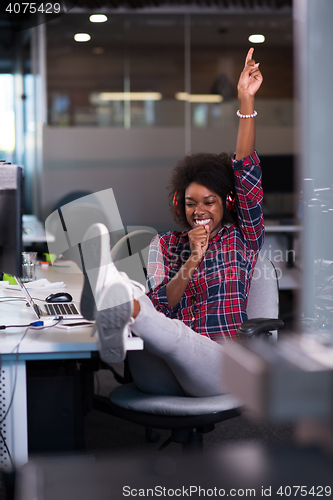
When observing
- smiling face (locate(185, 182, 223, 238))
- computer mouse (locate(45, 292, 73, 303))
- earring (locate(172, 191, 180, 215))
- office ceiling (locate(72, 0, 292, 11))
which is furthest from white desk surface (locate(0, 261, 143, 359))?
office ceiling (locate(72, 0, 292, 11))

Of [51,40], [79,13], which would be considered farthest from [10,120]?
[79,13]

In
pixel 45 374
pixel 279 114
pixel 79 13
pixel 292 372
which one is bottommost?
pixel 45 374

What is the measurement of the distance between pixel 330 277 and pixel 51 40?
23.7ft

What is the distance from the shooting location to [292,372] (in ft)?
1.70

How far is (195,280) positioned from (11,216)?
73 centimetres

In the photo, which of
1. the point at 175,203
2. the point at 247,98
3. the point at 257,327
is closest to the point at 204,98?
the point at 175,203

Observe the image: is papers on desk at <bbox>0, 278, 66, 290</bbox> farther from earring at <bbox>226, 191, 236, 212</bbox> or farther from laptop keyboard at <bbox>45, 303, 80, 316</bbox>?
earring at <bbox>226, 191, 236, 212</bbox>

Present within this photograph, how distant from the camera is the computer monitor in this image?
1518 millimetres

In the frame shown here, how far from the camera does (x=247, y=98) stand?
5.97ft

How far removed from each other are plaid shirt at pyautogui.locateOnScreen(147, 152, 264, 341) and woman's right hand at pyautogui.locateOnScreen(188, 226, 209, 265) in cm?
6

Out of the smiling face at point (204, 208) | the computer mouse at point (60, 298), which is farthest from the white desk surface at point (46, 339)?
the smiling face at point (204, 208)

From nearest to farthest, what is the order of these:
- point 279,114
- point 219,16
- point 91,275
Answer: point 91,275
point 219,16
point 279,114

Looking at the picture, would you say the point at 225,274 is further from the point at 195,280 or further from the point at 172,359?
the point at 172,359

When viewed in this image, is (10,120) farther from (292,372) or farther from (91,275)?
(292,372)
